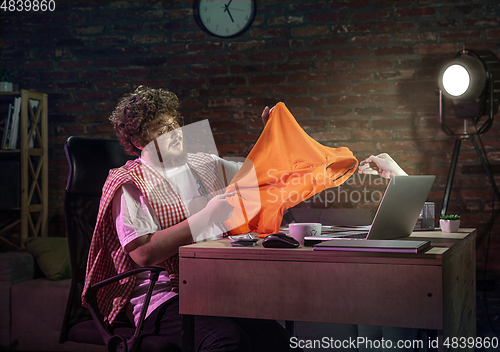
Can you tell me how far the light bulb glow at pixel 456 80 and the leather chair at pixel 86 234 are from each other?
5.90ft

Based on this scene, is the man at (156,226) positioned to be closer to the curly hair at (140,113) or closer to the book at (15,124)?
the curly hair at (140,113)

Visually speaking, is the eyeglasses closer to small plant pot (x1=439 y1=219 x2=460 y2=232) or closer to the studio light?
small plant pot (x1=439 y1=219 x2=460 y2=232)

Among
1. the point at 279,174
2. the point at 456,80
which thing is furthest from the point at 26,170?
the point at 456,80

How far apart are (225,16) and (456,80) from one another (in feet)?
4.98

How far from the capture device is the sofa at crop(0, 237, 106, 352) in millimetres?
2426

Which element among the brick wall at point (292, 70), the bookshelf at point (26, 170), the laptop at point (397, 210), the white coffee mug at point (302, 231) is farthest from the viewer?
the bookshelf at point (26, 170)

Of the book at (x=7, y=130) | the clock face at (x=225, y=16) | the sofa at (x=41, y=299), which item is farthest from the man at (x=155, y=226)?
the book at (x=7, y=130)

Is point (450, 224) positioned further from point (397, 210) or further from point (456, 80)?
point (456, 80)

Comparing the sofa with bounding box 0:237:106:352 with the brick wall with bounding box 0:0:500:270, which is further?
the brick wall with bounding box 0:0:500:270

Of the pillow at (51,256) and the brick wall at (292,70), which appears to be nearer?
the pillow at (51,256)

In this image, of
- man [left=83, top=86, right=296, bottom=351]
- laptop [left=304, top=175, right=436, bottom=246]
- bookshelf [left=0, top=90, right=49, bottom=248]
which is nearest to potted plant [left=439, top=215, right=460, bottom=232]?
laptop [left=304, top=175, right=436, bottom=246]

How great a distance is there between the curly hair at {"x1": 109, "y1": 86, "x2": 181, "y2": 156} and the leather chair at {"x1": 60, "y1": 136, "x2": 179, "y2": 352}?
0.61ft

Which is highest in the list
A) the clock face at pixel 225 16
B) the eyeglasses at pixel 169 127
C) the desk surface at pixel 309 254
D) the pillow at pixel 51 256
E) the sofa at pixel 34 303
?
the clock face at pixel 225 16

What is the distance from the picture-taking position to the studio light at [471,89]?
241 cm
